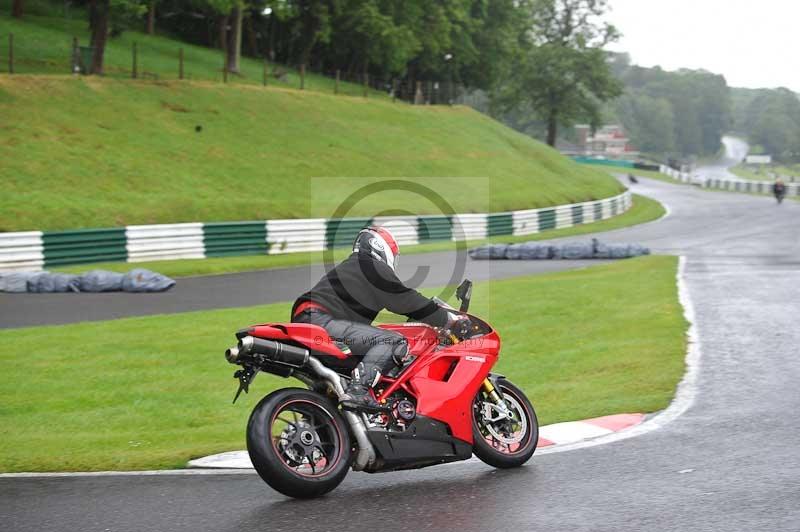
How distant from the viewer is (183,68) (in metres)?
54.1

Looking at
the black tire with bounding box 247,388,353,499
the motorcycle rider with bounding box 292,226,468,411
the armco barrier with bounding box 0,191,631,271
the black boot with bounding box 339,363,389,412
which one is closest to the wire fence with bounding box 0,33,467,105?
the armco barrier with bounding box 0,191,631,271

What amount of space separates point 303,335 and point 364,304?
62cm

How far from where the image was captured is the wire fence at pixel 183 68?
44781 mm

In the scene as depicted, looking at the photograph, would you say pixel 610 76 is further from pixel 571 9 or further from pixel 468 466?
pixel 468 466

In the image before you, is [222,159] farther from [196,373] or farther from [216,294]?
[196,373]

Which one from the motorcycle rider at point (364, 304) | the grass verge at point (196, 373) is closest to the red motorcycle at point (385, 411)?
the motorcycle rider at point (364, 304)

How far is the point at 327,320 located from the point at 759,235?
31.6 metres

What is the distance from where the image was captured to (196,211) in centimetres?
3225

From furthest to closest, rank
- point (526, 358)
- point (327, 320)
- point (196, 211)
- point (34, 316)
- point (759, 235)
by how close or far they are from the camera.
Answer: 1. point (759, 235)
2. point (196, 211)
3. point (34, 316)
4. point (526, 358)
5. point (327, 320)

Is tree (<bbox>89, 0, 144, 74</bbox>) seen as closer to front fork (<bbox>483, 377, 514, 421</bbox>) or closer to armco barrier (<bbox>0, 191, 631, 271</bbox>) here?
armco barrier (<bbox>0, 191, 631, 271</bbox>)

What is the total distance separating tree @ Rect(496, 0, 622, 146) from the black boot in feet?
258

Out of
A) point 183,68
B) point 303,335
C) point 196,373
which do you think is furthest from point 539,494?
point 183,68

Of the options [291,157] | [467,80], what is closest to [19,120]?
[291,157]

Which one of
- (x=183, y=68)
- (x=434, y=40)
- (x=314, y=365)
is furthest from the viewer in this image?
(x=434, y=40)
